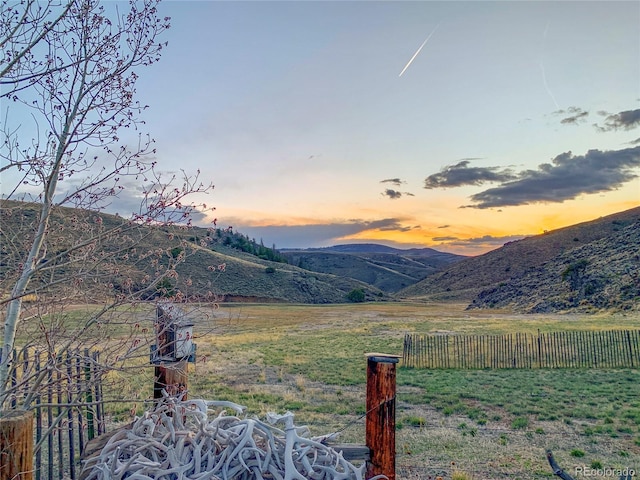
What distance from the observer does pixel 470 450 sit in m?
7.05

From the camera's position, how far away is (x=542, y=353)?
51.4 feet

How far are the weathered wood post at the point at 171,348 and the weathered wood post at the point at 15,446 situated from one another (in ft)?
3.01

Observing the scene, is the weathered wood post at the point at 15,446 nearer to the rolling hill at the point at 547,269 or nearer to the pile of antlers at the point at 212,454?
the pile of antlers at the point at 212,454

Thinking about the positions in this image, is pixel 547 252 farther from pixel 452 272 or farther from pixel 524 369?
pixel 524 369

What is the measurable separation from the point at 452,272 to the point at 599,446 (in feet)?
301

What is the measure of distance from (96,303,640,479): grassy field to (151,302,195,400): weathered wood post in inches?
7.3

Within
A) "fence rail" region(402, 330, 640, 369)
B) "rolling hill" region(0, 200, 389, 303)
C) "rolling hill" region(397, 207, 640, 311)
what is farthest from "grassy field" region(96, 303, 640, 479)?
"rolling hill" region(397, 207, 640, 311)

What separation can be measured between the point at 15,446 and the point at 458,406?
915 centimetres

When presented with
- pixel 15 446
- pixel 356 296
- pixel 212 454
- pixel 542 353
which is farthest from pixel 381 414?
pixel 356 296

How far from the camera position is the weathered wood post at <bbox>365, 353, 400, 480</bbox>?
2.89 metres

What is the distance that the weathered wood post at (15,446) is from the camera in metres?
2.27
